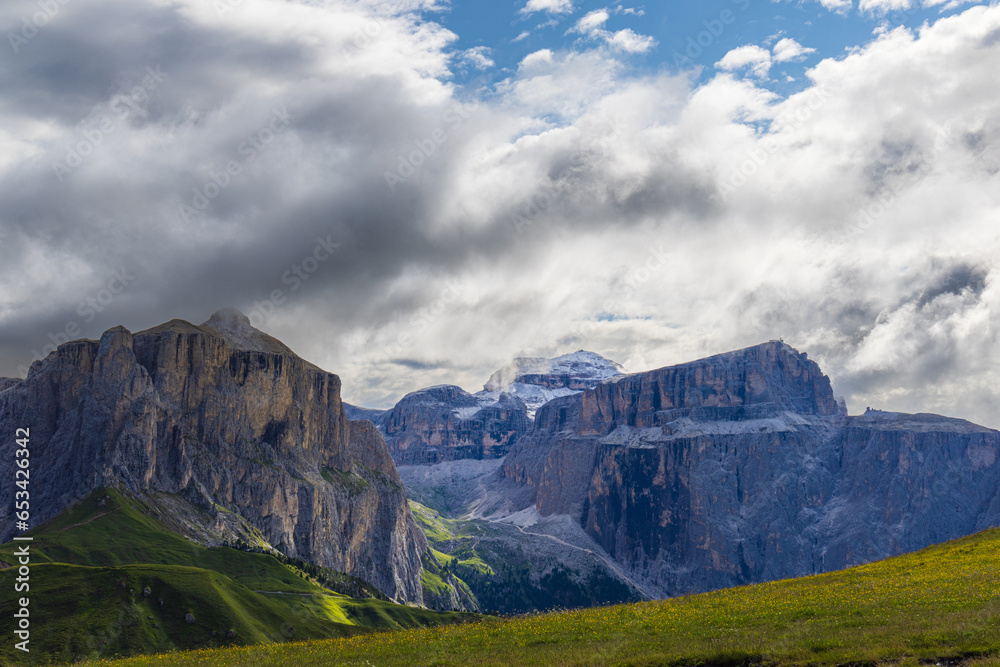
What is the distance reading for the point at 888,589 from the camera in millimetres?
53750

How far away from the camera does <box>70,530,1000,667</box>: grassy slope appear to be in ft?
123

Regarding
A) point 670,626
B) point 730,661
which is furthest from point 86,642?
point 730,661

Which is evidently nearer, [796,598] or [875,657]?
[875,657]

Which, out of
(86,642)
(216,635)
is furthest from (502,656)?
(216,635)

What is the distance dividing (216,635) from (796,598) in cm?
14010

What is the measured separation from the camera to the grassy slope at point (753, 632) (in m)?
37.5

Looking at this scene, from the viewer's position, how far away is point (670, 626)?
49500 millimetres

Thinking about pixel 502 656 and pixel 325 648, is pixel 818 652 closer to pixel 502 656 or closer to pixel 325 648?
pixel 502 656

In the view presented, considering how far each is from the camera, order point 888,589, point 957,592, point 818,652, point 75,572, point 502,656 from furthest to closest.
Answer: point 75,572, point 888,589, point 957,592, point 502,656, point 818,652

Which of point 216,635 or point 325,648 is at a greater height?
point 325,648

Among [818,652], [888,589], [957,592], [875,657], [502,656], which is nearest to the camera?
[875,657]

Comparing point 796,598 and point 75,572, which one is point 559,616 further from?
point 75,572

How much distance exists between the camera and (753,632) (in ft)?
144

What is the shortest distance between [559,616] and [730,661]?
2346 cm
